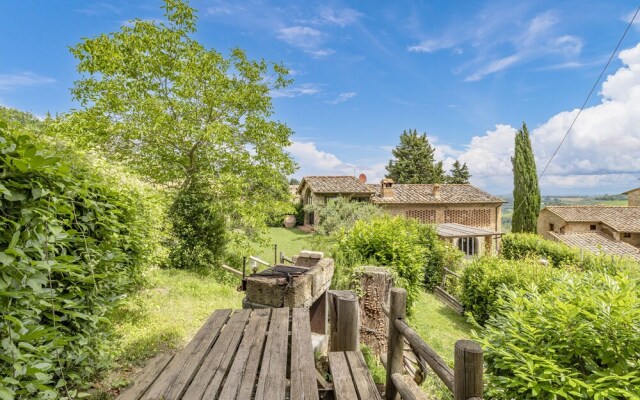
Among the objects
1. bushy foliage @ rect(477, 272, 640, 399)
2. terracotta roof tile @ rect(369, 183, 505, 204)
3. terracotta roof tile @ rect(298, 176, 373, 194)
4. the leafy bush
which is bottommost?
the leafy bush

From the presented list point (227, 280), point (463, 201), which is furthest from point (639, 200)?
point (227, 280)

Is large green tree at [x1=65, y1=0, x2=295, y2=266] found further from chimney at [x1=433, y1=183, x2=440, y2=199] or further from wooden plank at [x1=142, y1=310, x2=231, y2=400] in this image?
chimney at [x1=433, y1=183, x2=440, y2=199]

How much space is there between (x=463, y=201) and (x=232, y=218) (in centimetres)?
2339

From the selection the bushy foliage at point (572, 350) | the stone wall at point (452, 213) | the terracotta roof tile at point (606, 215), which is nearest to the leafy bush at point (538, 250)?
the stone wall at point (452, 213)

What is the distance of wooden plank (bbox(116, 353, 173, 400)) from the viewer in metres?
1.97

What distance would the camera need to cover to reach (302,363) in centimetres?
243

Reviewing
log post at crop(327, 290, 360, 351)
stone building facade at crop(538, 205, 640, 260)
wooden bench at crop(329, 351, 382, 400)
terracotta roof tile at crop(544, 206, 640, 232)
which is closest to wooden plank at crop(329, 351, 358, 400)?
wooden bench at crop(329, 351, 382, 400)

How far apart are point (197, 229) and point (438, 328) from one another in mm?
9046

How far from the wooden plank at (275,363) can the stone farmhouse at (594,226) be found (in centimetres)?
2983

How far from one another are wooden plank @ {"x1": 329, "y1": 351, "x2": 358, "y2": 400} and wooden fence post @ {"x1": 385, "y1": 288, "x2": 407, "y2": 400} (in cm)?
55

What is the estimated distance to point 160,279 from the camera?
28.4ft

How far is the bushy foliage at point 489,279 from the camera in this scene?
9.86m

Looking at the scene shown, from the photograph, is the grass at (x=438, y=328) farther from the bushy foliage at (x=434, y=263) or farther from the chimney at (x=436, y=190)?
the chimney at (x=436, y=190)

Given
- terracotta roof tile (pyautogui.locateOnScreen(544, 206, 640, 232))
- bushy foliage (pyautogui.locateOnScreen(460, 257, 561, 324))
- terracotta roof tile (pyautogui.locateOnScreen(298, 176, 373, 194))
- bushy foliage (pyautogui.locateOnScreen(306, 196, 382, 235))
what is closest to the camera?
bushy foliage (pyautogui.locateOnScreen(460, 257, 561, 324))
